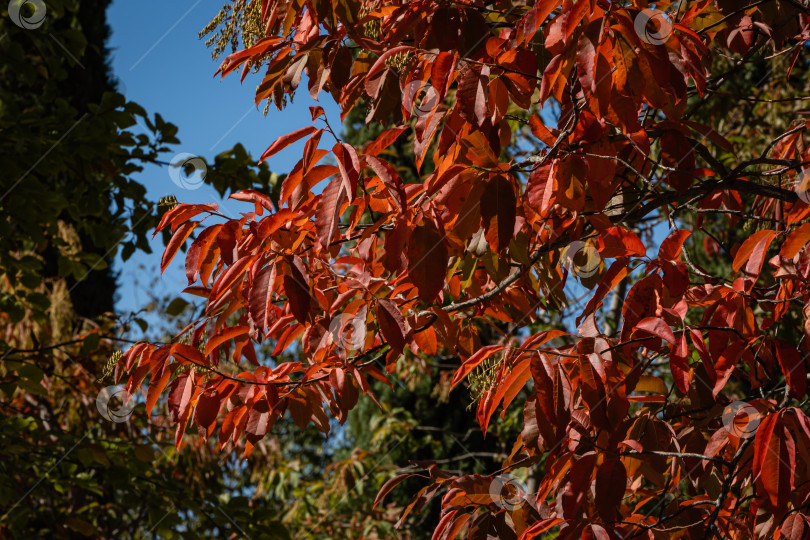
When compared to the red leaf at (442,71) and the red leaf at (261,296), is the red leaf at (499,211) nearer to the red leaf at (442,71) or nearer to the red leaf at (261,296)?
the red leaf at (442,71)

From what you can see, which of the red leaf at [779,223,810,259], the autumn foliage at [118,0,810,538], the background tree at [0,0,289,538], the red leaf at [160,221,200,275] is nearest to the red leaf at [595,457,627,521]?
the autumn foliage at [118,0,810,538]

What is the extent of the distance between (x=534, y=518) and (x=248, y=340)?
0.68 meters

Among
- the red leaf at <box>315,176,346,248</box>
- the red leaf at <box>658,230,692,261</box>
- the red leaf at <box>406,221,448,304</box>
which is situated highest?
the red leaf at <box>315,176,346,248</box>

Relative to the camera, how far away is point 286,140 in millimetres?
1298

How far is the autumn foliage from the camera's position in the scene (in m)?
1.08

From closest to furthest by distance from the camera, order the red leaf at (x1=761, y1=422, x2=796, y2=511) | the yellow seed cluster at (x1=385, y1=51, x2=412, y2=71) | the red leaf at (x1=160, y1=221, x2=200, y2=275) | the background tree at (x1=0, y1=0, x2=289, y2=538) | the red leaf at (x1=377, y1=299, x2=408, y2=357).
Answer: the red leaf at (x1=761, y1=422, x2=796, y2=511), the red leaf at (x1=377, y1=299, x2=408, y2=357), the yellow seed cluster at (x1=385, y1=51, x2=412, y2=71), the red leaf at (x1=160, y1=221, x2=200, y2=275), the background tree at (x1=0, y1=0, x2=289, y2=538)

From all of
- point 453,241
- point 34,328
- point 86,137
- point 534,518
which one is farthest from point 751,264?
point 34,328

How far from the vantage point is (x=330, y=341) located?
138cm

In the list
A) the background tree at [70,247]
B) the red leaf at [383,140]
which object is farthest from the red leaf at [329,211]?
the background tree at [70,247]

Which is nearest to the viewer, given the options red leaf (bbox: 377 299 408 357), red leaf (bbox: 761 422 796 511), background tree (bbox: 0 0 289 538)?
red leaf (bbox: 761 422 796 511)

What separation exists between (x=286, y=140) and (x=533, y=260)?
53 cm

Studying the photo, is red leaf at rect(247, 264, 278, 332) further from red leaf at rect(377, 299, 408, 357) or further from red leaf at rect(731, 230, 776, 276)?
red leaf at rect(731, 230, 776, 276)

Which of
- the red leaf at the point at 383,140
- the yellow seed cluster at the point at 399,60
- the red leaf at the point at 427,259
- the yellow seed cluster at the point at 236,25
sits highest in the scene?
the yellow seed cluster at the point at 236,25

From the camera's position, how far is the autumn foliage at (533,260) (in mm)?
1077
